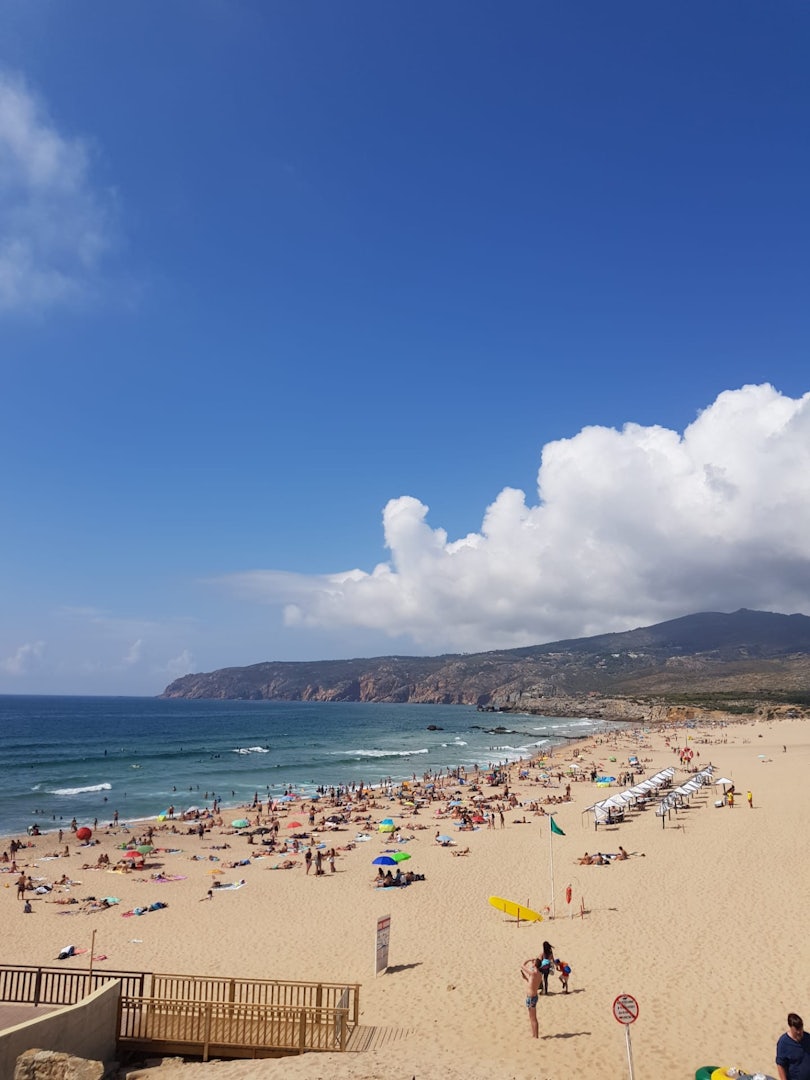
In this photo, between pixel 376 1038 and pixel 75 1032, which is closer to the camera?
pixel 75 1032

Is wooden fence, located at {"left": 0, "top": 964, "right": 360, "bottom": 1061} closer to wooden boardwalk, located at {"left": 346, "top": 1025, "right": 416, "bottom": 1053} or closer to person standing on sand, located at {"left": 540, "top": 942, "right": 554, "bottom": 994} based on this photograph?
wooden boardwalk, located at {"left": 346, "top": 1025, "right": 416, "bottom": 1053}

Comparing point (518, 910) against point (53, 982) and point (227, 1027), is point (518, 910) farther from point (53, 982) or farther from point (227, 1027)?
point (53, 982)

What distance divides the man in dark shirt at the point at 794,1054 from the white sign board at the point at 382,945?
8595 millimetres

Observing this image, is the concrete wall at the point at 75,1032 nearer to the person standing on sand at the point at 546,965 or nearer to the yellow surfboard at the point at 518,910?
the person standing on sand at the point at 546,965

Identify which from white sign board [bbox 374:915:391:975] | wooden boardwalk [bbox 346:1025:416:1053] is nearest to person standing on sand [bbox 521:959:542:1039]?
wooden boardwalk [bbox 346:1025:416:1053]

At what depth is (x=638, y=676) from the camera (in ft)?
618

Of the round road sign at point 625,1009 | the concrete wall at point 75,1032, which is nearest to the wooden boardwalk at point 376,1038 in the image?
the concrete wall at point 75,1032

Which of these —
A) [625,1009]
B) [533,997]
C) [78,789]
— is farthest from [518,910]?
[78,789]

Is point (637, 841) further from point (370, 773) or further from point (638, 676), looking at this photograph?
point (638, 676)

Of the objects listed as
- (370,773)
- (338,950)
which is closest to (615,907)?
(338,950)

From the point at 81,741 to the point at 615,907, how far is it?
8604 centimetres

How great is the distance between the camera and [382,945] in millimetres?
14391

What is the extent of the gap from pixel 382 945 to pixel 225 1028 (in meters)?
4.96

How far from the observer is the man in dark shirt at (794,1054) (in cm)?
715
